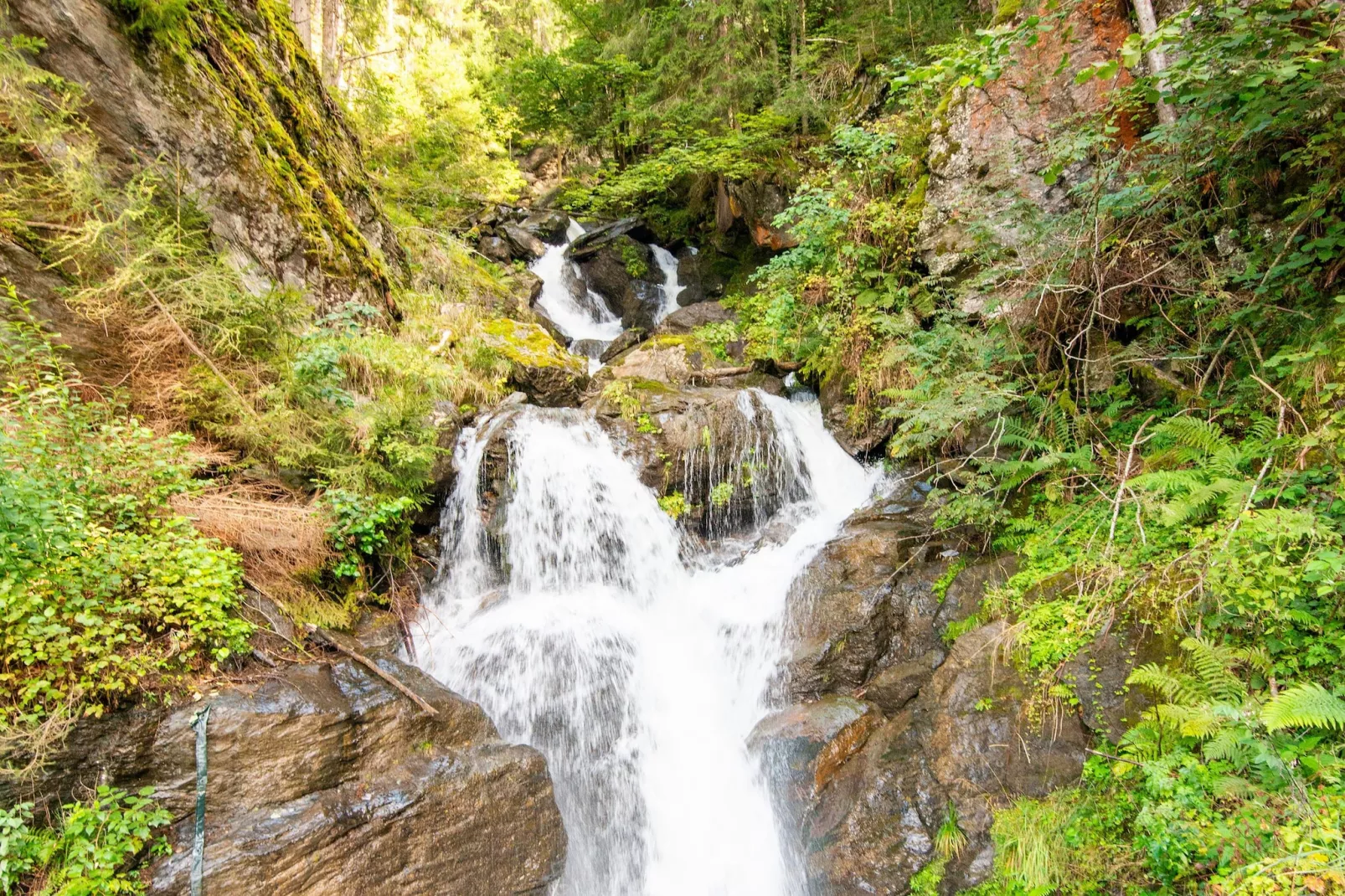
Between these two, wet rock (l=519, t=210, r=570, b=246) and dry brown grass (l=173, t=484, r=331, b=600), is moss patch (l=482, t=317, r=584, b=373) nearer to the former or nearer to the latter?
dry brown grass (l=173, t=484, r=331, b=600)

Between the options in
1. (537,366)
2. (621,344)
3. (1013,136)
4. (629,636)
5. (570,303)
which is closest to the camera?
(629,636)

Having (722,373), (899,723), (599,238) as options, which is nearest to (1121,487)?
(899,723)

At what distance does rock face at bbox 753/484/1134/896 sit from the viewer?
3.72 metres

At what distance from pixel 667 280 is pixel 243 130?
33.5 ft

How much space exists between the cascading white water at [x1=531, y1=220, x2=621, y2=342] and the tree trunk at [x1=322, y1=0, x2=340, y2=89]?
5519 mm

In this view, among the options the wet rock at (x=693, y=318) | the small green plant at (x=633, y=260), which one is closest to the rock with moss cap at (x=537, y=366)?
the wet rock at (x=693, y=318)

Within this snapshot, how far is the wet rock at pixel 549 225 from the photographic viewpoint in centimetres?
1566

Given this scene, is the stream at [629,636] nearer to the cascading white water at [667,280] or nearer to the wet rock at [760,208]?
the wet rock at [760,208]

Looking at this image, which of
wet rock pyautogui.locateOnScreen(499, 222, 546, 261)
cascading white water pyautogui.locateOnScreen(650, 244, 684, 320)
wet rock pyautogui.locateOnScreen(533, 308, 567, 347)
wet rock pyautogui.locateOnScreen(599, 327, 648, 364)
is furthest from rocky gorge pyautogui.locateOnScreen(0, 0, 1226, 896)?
wet rock pyautogui.locateOnScreen(499, 222, 546, 261)

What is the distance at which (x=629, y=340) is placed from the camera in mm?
12234

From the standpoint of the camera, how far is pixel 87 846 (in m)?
2.64

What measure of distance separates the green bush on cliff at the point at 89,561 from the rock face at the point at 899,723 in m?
4.25

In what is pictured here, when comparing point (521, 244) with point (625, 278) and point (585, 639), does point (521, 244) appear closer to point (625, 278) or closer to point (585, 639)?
point (625, 278)

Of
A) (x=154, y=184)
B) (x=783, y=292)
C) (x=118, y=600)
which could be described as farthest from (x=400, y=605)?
(x=783, y=292)
